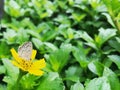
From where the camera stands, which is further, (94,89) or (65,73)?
(65,73)

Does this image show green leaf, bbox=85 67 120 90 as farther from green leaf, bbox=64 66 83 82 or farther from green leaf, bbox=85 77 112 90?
green leaf, bbox=64 66 83 82

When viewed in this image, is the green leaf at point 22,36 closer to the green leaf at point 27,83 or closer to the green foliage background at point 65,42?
the green foliage background at point 65,42

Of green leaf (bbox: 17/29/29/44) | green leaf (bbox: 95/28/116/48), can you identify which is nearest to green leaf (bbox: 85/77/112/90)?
green leaf (bbox: 95/28/116/48)

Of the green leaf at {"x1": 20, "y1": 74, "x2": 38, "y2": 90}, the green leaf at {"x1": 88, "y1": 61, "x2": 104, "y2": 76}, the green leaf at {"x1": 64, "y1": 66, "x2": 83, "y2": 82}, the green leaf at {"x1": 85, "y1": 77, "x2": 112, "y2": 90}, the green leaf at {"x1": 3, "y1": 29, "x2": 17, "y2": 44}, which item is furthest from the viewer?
the green leaf at {"x1": 3, "y1": 29, "x2": 17, "y2": 44}

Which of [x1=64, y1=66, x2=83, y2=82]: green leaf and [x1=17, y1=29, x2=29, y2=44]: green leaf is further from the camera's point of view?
[x1=17, y1=29, x2=29, y2=44]: green leaf

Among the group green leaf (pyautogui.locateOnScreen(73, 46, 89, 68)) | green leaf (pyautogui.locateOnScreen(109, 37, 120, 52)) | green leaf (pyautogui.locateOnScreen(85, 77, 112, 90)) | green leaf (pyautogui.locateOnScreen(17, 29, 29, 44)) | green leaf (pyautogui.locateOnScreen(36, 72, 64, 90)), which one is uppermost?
green leaf (pyautogui.locateOnScreen(17, 29, 29, 44))

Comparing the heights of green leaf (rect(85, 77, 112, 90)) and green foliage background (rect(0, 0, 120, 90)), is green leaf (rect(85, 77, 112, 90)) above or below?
below

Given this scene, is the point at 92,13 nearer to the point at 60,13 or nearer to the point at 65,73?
the point at 60,13

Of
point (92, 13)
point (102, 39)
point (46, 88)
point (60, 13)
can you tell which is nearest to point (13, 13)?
point (60, 13)
